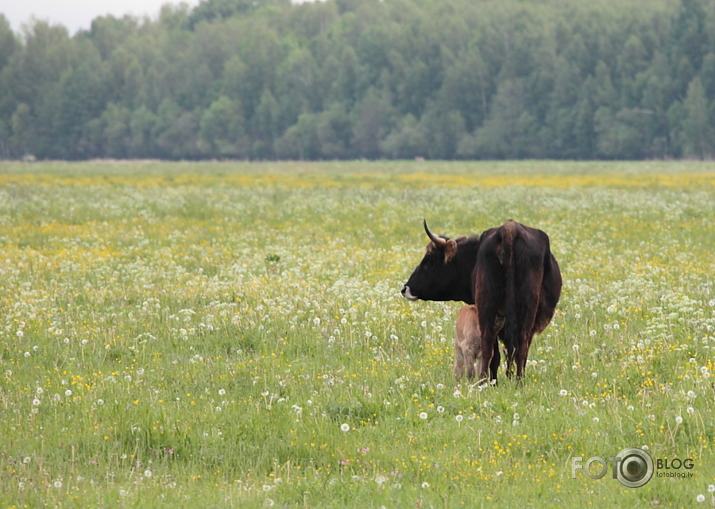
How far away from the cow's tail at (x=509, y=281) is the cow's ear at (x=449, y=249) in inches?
47.5

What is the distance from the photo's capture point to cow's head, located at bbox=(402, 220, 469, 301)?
34.0 feet

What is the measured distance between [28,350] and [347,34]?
13306 cm

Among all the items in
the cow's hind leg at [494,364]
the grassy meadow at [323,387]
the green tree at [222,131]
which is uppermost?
the green tree at [222,131]

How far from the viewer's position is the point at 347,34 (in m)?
140

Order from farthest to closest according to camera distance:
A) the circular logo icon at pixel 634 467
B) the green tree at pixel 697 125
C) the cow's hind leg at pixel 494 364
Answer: the green tree at pixel 697 125 < the cow's hind leg at pixel 494 364 < the circular logo icon at pixel 634 467

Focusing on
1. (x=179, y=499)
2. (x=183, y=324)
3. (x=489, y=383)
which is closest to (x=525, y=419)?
(x=489, y=383)

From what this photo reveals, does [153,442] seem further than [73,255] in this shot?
No

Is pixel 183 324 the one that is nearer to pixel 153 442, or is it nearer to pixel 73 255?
pixel 153 442

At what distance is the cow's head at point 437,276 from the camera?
10.4 meters

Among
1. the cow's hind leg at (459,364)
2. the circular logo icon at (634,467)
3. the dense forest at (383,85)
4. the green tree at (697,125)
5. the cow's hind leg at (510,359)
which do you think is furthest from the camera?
the dense forest at (383,85)

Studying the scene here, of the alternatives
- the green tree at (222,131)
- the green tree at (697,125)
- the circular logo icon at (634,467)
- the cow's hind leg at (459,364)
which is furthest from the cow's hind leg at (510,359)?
the green tree at (222,131)

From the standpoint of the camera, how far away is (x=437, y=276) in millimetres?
10461

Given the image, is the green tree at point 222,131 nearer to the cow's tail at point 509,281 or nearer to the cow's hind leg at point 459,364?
the cow's hind leg at point 459,364

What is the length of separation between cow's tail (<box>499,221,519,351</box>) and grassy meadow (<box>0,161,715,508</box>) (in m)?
0.55
